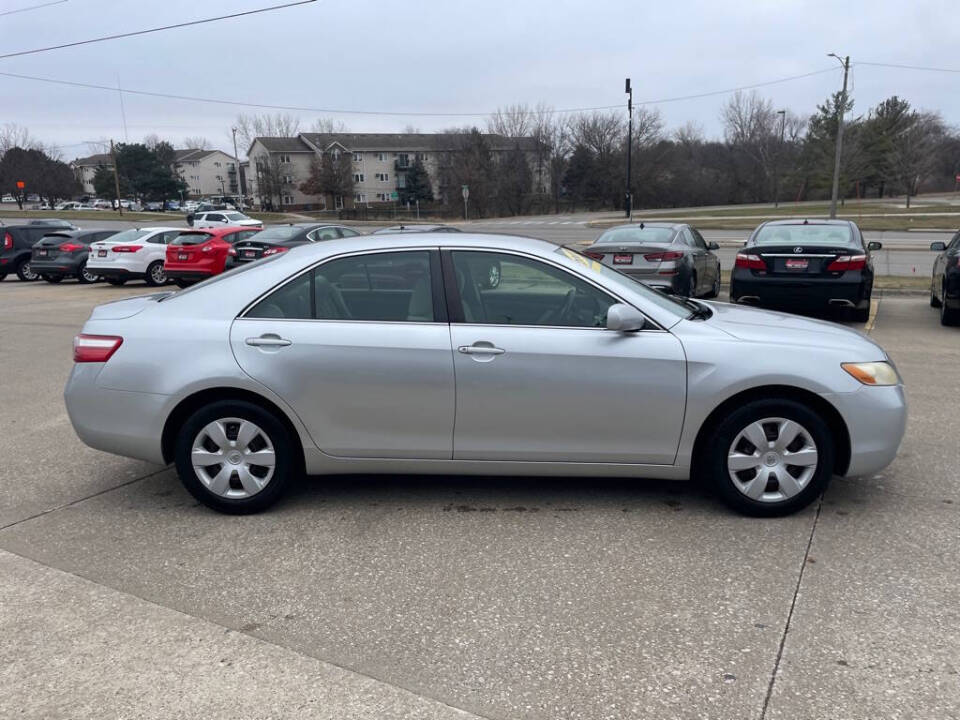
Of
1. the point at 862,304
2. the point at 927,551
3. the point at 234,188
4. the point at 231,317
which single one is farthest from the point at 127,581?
the point at 234,188

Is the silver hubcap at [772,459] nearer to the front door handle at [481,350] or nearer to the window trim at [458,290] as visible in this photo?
the window trim at [458,290]

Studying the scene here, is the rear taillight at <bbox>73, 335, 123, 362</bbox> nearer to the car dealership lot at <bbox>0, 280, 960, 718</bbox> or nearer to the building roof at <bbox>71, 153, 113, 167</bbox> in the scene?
the car dealership lot at <bbox>0, 280, 960, 718</bbox>

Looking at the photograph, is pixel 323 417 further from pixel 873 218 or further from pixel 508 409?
pixel 873 218

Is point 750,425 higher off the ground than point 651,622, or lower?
higher

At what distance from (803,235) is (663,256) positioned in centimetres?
201

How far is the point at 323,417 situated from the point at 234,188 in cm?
13335

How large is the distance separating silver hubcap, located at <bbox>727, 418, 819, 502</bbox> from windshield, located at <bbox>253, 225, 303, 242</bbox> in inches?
529

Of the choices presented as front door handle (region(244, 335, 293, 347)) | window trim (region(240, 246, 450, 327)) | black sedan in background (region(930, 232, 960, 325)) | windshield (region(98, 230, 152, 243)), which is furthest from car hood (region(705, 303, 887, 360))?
windshield (region(98, 230, 152, 243))

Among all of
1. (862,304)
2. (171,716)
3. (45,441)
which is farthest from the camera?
(862,304)

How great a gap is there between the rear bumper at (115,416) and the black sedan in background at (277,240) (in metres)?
11.3

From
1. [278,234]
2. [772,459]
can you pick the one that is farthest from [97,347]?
[278,234]

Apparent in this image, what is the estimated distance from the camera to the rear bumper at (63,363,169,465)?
173 inches

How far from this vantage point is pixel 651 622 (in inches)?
129

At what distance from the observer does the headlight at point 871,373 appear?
4195mm
